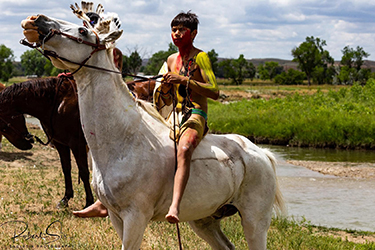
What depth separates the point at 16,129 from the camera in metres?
7.97

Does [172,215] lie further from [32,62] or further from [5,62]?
[32,62]

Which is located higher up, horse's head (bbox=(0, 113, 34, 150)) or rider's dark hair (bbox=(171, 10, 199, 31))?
rider's dark hair (bbox=(171, 10, 199, 31))

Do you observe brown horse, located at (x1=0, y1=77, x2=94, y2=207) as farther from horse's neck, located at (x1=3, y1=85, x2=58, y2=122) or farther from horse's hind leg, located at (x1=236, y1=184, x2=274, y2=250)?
horse's hind leg, located at (x1=236, y1=184, x2=274, y2=250)

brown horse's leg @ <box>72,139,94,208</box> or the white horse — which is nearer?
the white horse

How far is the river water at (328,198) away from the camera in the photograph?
9755 mm

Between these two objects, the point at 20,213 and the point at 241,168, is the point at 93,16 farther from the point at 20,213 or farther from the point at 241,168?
the point at 20,213

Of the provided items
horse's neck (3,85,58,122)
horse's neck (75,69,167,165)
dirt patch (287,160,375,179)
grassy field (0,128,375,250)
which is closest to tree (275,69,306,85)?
dirt patch (287,160,375,179)

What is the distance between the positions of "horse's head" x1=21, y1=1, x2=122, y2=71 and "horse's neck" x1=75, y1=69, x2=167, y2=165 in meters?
0.15

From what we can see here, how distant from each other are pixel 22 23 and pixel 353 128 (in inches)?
823

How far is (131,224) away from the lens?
372 centimetres

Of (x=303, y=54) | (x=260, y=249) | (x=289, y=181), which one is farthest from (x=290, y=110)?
(x=303, y=54)

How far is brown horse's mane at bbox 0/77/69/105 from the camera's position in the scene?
7691 millimetres

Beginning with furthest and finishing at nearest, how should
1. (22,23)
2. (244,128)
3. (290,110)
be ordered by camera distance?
(290,110) < (244,128) < (22,23)

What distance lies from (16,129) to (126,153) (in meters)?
4.75
